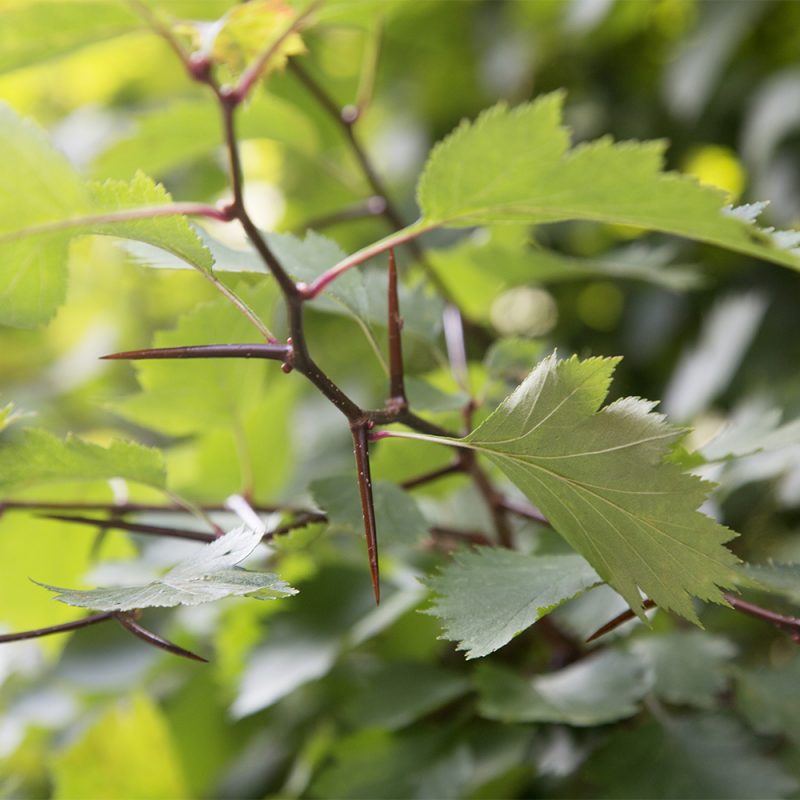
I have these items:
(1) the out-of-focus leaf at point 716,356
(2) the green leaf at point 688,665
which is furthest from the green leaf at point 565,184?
(1) the out-of-focus leaf at point 716,356

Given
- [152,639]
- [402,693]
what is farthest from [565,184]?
[402,693]

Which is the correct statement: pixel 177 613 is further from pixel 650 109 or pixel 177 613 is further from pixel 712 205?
pixel 650 109

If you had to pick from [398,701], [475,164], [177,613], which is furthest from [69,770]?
[475,164]

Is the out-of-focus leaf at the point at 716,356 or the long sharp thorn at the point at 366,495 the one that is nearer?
the long sharp thorn at the point at 366,495

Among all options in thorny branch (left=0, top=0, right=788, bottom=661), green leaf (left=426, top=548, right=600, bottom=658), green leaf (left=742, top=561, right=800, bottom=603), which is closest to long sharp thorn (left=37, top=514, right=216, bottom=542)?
thorny branch (left=0, top=0, right=788, bottom=661)

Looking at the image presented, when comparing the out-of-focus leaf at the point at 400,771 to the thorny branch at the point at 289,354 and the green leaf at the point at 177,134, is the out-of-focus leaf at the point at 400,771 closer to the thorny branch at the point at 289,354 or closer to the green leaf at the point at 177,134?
the thorny branch at the point at 289,354

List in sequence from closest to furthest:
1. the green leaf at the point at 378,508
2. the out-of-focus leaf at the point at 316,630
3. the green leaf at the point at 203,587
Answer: the green leaf at the point at 203,587 → the green leaf at the point at 378,508 → the out-of-focus leaf at the point at 316,630

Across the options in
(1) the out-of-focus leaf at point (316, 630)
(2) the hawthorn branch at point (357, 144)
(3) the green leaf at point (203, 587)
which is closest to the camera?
(3) the green leaf at point (203, 587)
